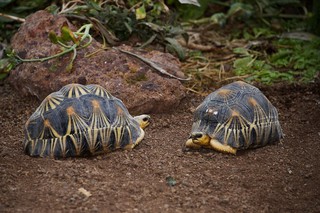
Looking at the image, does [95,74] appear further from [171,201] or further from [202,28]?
[202,28]

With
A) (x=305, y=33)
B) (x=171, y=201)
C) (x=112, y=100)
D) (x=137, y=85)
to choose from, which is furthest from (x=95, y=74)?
(x=305, y=33)

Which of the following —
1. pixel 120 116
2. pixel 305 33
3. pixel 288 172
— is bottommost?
pixel 305 33

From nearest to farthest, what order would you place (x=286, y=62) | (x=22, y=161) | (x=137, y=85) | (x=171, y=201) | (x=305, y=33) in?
(x=171, y=201), (x=22, y=161), (x=137, y=85), (x=286, y=62), (x=305, y=33)

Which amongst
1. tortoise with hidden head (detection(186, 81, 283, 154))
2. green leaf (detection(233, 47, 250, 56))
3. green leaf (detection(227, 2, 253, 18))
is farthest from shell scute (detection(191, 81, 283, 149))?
green leaf (detection(227, 2, 253, 18))

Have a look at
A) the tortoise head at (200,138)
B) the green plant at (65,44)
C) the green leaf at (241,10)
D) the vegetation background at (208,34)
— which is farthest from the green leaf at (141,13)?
the green leaf at (241,10)

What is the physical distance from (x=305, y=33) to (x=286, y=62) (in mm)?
848

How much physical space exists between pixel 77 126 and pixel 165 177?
61 cm

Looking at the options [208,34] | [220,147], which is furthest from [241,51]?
[220,147]

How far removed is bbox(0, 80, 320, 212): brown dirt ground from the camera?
119 inches

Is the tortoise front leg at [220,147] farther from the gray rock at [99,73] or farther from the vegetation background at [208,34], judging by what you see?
the vegetation background at [208,34]

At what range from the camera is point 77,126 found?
352 cm

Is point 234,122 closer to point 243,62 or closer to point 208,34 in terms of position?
point 243,62

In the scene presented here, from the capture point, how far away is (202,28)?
21.0 feet

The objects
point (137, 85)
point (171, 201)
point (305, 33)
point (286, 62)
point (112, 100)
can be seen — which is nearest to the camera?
point (171, 201)
